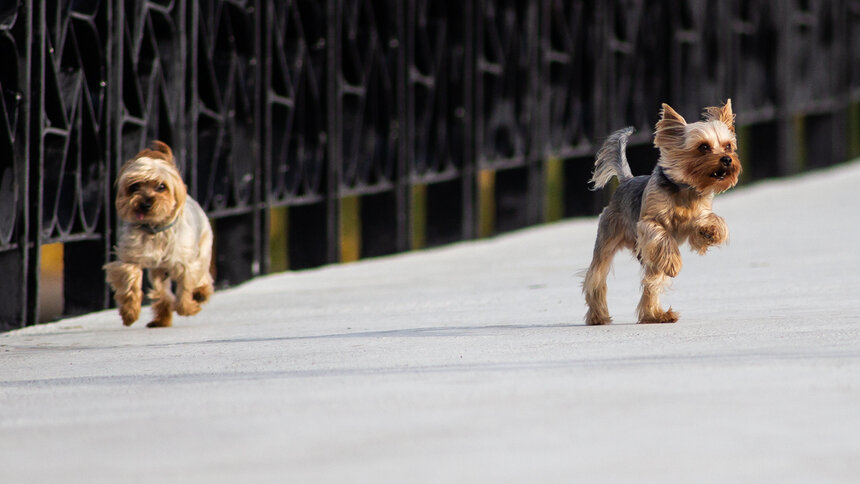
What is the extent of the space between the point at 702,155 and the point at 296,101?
757cm

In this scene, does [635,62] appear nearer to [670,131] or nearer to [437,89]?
[437,89]

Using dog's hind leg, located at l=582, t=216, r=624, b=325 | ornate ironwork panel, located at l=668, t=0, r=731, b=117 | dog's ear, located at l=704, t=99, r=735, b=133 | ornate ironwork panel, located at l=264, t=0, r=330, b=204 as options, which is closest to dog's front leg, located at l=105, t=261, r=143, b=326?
dog's hind leg, located at l=582, t=216, r=624, b=325

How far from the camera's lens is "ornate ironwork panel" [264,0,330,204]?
14.4 meters

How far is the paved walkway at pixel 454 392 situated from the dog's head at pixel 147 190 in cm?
81

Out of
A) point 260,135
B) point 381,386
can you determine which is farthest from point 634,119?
point 381,386

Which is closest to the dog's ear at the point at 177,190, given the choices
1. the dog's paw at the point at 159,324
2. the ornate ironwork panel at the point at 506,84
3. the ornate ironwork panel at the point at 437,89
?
the dog's paw at the point at 159,324

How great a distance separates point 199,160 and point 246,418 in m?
8.27

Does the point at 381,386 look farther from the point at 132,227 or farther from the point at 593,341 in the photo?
the point at 132,227

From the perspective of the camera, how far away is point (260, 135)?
1424 cm

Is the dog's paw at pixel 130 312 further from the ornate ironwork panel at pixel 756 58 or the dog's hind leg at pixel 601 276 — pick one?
the ornate ironwork panel at pixel 756 58

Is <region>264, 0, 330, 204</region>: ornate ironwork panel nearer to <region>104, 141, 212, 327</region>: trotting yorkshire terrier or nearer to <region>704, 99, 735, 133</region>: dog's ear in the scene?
<region>104, 141, 212, 327</region>: trotting yorkshire terrier

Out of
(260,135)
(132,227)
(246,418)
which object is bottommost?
(246,418)

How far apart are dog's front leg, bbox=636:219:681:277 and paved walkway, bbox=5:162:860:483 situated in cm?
35

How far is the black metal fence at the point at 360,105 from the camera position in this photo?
1097cm
